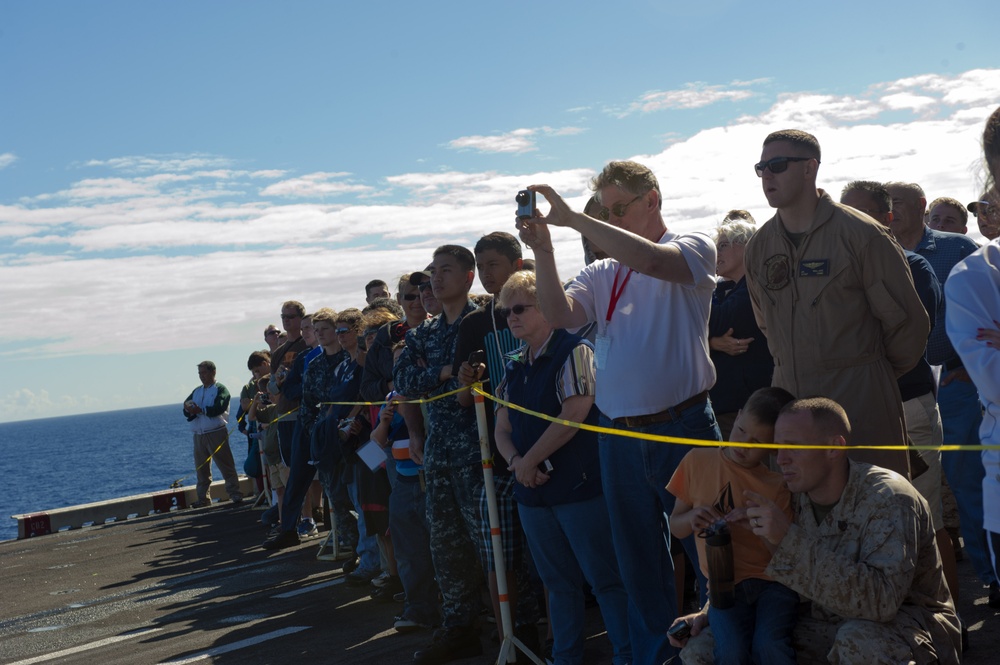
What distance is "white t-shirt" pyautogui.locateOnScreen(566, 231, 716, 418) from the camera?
171 inches

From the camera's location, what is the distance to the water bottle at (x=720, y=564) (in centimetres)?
359

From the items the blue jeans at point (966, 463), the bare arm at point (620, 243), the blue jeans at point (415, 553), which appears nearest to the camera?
the bare arm at point (620, 243)

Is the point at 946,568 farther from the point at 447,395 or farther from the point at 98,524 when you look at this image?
the point at 98,524

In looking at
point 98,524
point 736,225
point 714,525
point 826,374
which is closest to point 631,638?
point 714,525

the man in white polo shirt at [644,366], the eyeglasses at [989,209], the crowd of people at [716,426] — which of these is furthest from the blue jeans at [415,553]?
the eyeglasses at [989,209]

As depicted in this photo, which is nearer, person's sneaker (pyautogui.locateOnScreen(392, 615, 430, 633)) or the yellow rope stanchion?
the yellow rope stanchion

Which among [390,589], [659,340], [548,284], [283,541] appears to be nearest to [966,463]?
[659,340]

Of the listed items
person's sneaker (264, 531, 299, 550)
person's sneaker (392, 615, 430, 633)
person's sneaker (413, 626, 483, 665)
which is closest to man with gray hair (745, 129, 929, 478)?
person's sneaker (413, 626, 483, 665)

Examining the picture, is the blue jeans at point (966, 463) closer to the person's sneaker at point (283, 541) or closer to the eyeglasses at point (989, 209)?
the eyeglasses at point (989, 209)

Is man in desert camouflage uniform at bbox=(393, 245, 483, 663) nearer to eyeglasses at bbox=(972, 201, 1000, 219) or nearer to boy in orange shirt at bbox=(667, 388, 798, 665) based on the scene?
boy in orange shirt at bbox=(667, 388, 798, 665)

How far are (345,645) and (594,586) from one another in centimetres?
259

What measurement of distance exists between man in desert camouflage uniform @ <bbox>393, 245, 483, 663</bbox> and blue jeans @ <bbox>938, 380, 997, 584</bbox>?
2.63m

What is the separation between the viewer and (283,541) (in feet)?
39.4

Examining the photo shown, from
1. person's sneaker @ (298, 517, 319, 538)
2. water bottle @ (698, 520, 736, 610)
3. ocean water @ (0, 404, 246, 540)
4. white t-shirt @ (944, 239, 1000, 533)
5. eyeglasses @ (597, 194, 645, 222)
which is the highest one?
eyeglasses @ (597, 194, 645, 222)
